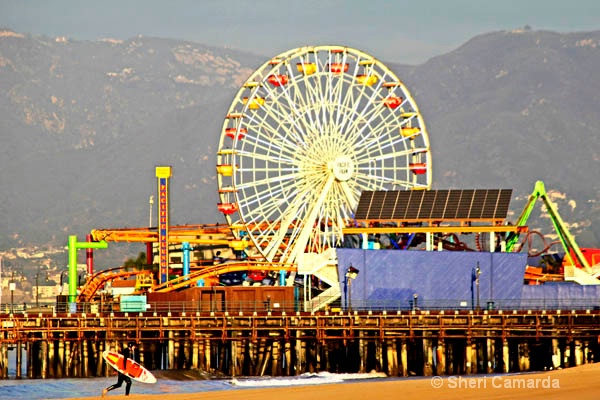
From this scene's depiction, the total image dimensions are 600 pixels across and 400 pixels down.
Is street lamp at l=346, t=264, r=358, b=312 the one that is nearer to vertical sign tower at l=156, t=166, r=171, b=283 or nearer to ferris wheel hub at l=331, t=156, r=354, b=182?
ferris wheel hub at l=331, t=156, r=354, b=182

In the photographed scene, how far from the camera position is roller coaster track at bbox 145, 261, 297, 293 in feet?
357

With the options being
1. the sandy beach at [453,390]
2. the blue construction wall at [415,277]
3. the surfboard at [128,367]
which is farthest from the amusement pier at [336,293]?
the sandy beach at [453,390]

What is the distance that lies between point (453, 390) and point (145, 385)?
2684 centimetres

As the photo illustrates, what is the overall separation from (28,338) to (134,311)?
9.89 metres

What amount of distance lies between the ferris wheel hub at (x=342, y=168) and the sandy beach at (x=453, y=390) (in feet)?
175

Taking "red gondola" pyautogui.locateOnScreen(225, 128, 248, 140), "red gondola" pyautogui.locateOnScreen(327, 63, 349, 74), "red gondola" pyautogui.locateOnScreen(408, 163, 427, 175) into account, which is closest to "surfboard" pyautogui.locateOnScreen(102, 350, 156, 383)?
"red gondola" pyautogui.locateOnScreen(225, 128, 248, 140)

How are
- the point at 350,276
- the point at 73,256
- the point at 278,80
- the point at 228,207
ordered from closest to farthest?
the point at 350,276 → the point at 228,207 → the point at 278,80 → the point at 73,256

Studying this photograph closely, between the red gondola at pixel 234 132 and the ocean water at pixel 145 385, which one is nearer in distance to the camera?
the ocean water at pixel 145 385

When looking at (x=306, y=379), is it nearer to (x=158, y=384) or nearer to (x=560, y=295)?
(x=158, y=384)

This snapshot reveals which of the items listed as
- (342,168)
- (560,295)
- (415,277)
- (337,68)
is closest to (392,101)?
(337,68)

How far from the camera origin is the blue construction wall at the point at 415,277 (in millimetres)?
99562

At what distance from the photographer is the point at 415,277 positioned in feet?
328

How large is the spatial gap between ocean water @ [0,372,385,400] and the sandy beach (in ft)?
53.4

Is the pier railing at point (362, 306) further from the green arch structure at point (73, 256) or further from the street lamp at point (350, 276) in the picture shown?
the green arch structure at point (73, 256)
